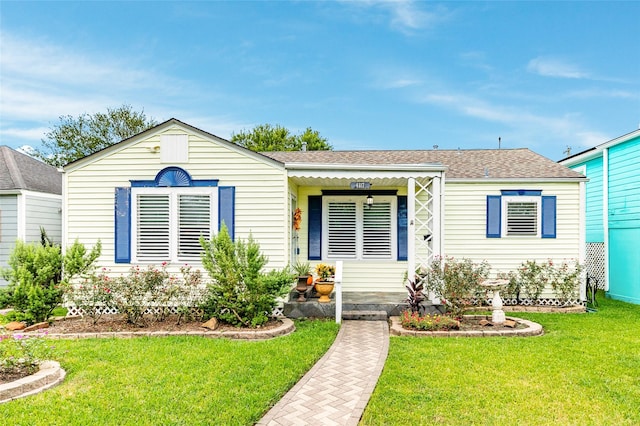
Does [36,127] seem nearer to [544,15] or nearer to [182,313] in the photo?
[182,313]

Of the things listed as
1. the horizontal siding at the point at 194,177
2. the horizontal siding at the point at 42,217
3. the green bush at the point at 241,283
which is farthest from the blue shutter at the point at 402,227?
the horizontal siding at the point at 42,217

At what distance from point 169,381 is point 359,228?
652 cm

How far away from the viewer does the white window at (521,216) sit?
984 cm

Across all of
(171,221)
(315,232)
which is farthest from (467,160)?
(171,221)

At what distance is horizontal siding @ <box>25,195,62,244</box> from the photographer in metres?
10.7

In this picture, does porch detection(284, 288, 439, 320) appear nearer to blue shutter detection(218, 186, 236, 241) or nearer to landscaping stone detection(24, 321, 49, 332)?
blue shutter detection(218, 186, 236, 241)

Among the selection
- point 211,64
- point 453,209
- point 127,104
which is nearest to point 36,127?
point 127,104

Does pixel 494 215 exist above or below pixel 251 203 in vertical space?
below

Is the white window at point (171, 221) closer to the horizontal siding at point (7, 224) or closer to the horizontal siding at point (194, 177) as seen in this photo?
the horizontal siding at point (194, 177)

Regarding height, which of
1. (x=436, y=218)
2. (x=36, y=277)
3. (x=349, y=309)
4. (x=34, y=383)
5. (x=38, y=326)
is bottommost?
(x=38, y=326)

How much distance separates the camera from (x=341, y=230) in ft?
33.6

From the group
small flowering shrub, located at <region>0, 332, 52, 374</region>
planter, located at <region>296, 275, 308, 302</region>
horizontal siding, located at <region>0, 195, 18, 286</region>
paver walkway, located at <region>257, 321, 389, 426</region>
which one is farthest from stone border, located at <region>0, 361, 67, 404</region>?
horizontal siding, located at <region>0, 195, 18, 286</region>

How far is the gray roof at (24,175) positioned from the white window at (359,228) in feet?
28.2

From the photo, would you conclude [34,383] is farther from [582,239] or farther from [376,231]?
[582,239]
